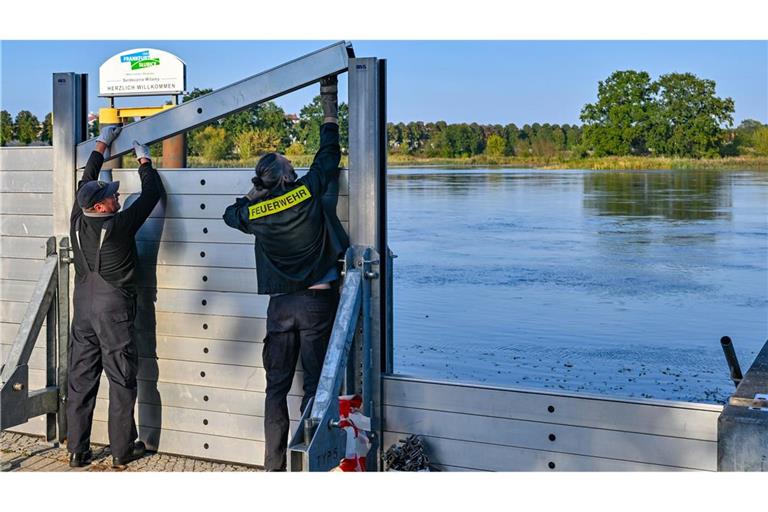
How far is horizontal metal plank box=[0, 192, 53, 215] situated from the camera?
20.1 ft

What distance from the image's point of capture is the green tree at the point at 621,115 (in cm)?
2138

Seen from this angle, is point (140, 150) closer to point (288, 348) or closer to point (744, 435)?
point (288, 348)

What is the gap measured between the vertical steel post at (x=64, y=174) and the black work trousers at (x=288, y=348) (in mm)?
1480

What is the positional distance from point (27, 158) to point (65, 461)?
187 centimetres

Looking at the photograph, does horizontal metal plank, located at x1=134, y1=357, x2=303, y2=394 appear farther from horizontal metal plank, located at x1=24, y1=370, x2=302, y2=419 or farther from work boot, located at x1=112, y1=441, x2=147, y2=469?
work boot, located at x1=112, y1=441, x2=147, y2=469

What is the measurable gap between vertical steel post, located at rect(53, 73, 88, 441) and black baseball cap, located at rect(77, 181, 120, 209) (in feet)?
1.71

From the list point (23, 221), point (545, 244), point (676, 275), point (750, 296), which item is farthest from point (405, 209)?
point (23, 221)

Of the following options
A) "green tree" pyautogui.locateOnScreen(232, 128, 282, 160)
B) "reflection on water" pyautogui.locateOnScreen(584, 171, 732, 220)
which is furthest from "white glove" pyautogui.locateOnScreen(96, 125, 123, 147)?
"reflection on water" pyautogui.locateOnScreen(584, 171, 732, 220)

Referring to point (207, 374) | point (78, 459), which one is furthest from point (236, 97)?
point (78, 459)

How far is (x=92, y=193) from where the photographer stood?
543 cm

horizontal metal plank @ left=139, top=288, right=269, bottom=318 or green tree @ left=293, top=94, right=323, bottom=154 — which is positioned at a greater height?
→ green tree @ left=293, top=94, right=323, bottom=154

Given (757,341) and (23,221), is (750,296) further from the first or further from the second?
(23,221)

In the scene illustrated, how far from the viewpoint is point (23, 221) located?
627cm

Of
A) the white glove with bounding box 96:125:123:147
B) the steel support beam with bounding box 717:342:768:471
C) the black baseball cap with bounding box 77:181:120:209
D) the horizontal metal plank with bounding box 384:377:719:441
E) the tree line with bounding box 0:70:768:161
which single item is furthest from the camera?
the tree line with bounding box 0:70:768:161
